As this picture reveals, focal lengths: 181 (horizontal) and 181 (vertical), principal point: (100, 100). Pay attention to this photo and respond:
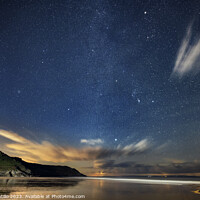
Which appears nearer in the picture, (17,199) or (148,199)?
(17,199)

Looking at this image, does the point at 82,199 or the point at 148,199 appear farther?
the point at 148,199

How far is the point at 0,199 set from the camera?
694 inches

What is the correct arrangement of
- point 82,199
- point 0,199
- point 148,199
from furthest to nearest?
point 148,199 < point 82,199 < point 0,199

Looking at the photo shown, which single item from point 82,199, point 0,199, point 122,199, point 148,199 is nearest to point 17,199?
point 0,199

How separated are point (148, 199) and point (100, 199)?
5.51 metres

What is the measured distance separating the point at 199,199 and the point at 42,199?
16.7 metres

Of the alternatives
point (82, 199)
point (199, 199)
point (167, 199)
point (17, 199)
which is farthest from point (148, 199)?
point (17, 199)

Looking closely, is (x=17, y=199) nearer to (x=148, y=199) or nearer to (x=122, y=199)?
(x=122, y=199)

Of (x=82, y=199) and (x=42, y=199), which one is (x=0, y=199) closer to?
(x=42, y=199)

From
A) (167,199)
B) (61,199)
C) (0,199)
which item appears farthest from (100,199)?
(0,199)

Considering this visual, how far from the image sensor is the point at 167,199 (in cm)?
2050

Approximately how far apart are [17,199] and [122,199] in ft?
35.8

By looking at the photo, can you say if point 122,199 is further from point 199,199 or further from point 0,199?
point 0,199

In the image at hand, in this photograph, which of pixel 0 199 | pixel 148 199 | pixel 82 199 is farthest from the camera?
pixel 148 199
